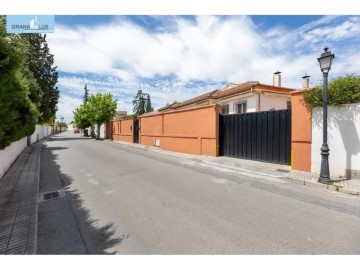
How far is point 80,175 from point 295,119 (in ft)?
27.7

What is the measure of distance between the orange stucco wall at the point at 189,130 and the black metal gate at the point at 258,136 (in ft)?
1.82

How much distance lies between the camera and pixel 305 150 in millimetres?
8617

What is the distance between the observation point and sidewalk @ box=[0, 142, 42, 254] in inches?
139

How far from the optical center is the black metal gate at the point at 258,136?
995cm

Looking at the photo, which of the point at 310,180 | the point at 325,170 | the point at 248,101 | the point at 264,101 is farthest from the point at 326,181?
the point at 248,101

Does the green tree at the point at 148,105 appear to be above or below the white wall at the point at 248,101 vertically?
above

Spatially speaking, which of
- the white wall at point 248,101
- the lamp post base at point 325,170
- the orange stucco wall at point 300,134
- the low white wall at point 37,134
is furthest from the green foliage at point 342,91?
the low white wall at point 37,134

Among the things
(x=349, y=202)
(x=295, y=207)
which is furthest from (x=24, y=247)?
(x=349, y=202)

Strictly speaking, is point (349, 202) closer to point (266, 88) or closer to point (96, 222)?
point (96, 222)

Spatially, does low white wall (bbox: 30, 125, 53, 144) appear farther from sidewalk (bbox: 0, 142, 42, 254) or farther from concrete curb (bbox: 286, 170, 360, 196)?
concrete curb (bbox: 286, 170, 360, 196)

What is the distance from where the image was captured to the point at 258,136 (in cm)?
1109

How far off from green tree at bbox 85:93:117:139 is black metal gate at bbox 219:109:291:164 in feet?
83.4

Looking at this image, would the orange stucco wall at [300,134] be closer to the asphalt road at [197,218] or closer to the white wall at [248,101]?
the asphalt road at [197,218]

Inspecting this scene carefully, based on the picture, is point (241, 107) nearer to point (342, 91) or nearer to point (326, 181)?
point (342, 91)
